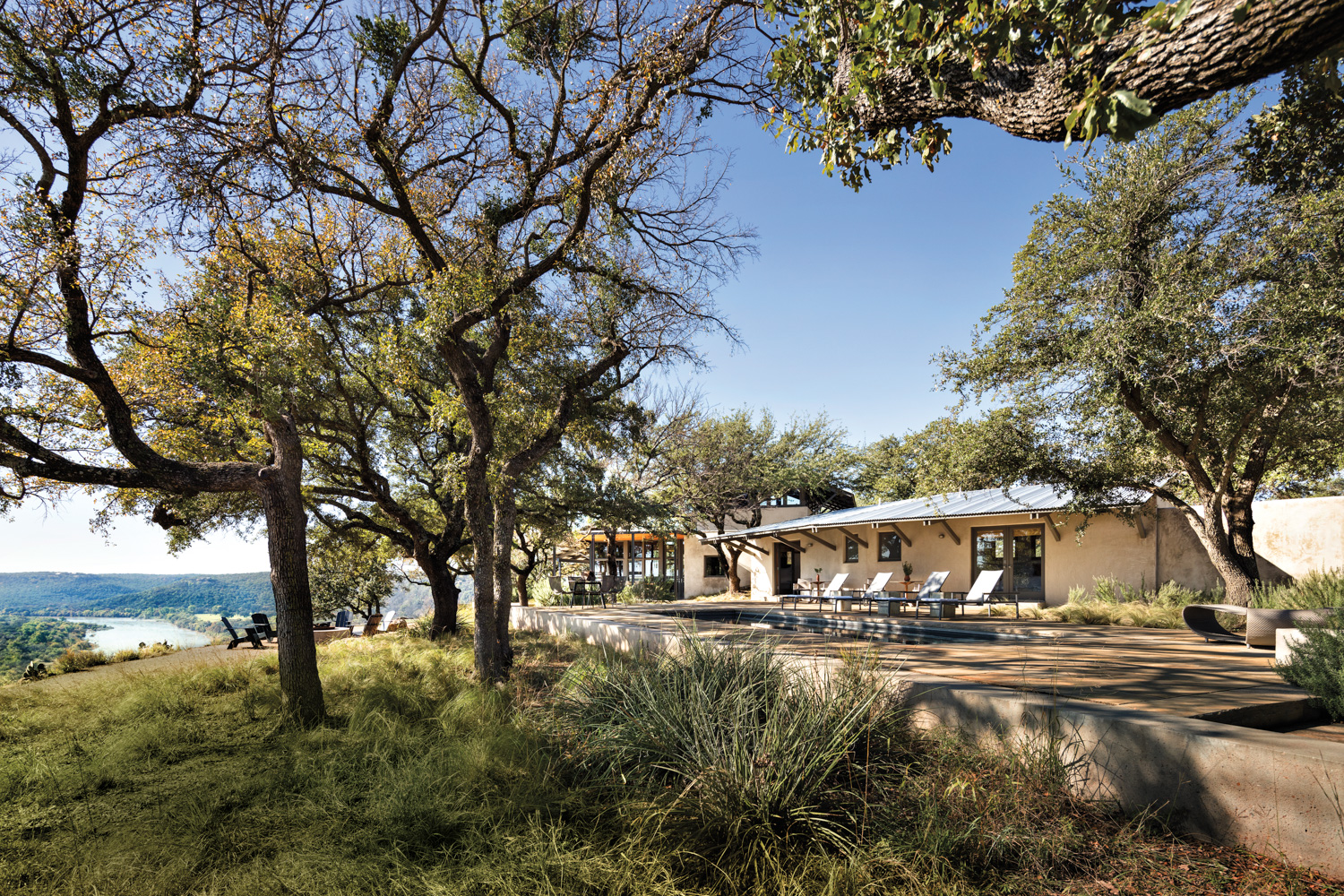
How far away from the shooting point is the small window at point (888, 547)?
2028 centimetres

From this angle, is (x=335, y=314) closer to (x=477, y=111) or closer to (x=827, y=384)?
(x=477, y=111)

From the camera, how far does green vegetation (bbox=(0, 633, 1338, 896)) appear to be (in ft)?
9.92

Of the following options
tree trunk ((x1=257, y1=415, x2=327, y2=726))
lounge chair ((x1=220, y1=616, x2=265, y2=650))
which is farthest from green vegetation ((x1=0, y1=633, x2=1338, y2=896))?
lounge chair ((x1=220, y1=616, x2=265, y2=650))

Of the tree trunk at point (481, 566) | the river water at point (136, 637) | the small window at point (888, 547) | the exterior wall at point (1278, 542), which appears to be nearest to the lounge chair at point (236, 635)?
the river water at point (136, 637)

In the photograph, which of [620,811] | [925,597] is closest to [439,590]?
[925,597]

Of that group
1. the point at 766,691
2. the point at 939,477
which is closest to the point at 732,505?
the point at 939,477

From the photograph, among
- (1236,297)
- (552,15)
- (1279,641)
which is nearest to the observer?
(1279,641)

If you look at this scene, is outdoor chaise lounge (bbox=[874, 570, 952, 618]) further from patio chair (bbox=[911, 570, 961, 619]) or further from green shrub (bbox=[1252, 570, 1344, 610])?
green shrub (bbox=[1252, 570, 1344, 610])

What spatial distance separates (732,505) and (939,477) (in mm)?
13295

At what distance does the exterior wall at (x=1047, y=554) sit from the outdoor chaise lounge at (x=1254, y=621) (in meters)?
6.32

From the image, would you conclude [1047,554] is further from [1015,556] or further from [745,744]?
[745,744]

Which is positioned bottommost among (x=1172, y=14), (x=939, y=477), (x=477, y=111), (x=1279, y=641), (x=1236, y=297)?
(x=1279, y=641)

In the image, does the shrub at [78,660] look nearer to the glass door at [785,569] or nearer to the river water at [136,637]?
the river water at [136,637]

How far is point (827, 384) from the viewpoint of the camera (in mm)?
26875
